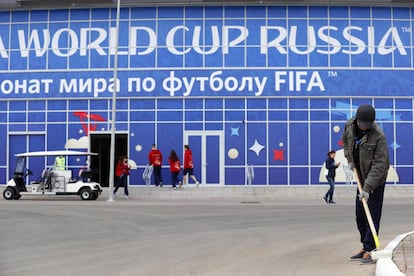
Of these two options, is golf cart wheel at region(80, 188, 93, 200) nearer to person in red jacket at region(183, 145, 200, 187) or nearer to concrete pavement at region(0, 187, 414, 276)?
person in red jacket at region(183, 145, 200, 187)

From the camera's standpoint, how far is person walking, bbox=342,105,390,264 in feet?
22.4

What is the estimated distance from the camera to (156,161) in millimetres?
25531

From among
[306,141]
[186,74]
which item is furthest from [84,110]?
[306,141]

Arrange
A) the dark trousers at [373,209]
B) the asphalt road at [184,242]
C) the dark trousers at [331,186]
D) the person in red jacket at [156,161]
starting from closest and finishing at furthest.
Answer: the dark trousers at [373,209]
the asphalt road at [184,242]
the dark trousers at [331,186]
the person in red jacket at [156,161]

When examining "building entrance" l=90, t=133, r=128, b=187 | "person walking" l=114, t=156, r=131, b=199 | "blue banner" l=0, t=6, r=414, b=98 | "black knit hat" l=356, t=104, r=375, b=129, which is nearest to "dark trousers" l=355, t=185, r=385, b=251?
"black knit hat" l=356, t=104, r=375, b=129

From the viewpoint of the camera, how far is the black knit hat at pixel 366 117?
269 inches

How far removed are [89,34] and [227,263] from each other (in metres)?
A: 22.8

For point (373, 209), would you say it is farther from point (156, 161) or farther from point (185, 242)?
point (156, 161)

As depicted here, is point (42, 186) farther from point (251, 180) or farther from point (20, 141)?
point (251, 180)

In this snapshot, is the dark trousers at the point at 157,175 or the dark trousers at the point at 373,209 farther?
the dark trousers at the point at 157,175

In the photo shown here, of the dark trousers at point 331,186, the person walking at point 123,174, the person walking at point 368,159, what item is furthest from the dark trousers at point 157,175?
the person walking at point 368,159

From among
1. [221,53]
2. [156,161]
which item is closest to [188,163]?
[156,161]

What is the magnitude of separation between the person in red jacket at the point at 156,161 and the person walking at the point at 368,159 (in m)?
18.7

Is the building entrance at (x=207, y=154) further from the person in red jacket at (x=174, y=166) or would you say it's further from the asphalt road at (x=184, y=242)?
the asphalt road at (x=184, y=242)
